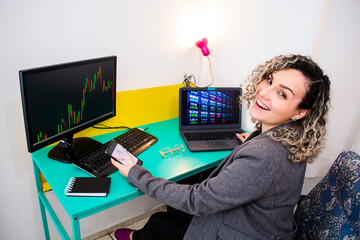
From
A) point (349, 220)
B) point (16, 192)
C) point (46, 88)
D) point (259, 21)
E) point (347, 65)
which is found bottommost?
point (16, 192)

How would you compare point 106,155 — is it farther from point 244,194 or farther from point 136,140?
point 244,194

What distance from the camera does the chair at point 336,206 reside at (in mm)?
898

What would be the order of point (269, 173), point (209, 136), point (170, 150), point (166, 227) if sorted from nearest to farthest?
point (269, 173), point (166, 227), point (170, 150), point (209, 136)

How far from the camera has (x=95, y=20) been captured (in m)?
1.37

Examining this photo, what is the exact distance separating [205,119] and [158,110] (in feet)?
1.12

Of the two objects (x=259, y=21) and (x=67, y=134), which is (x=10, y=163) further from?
(x=259, y=21)

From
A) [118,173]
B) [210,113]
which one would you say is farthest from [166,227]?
[210,113]

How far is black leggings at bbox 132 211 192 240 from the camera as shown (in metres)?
1.24

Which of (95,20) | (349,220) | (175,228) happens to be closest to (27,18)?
(95,20)

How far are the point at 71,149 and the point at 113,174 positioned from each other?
0.93ft

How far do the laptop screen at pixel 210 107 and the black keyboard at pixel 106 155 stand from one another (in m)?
0.28

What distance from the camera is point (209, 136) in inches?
61.1

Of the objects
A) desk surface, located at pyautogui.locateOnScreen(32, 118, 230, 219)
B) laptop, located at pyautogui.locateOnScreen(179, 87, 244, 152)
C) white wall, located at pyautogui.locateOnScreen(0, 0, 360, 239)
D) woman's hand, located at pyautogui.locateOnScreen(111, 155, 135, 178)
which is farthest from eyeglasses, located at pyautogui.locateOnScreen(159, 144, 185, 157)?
white wall, located at pyautogui.locateOnScreen(0, 0, 360, 239)

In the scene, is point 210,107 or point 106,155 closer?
point 106,155
